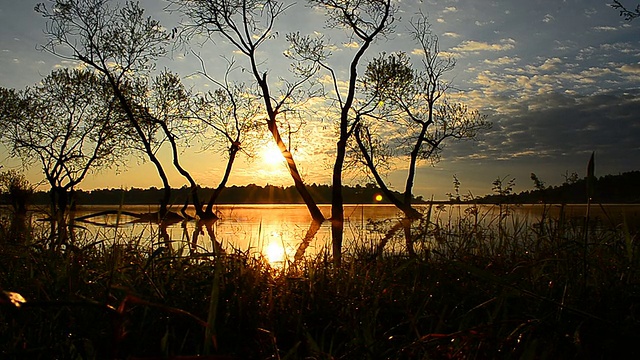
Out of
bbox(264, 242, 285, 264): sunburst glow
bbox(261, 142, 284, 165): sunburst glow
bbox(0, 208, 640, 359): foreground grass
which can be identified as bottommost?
bbox(264, 242, 285, 264): sunburst glow

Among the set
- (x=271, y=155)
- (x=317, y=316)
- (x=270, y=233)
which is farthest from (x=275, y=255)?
(x=271, y=155)

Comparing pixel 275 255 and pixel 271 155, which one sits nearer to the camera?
pixel 275 255

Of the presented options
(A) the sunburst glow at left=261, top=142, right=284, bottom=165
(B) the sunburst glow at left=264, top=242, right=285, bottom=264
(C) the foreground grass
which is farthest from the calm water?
(A) the sunburst glow at left=261, top=142, right=284, bottom=165

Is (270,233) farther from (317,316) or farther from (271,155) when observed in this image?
(271,155)

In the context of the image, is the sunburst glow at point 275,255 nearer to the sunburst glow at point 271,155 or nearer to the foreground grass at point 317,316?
the foreground grass at point 317,316

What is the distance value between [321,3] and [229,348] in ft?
85.7

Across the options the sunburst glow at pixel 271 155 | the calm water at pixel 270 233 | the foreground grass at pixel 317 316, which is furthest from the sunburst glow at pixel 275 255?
the sunburst glow at pixel 271 155

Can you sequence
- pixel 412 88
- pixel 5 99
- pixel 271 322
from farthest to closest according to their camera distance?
pixel 5 99 < pixel 412 88 < pixel 271 322

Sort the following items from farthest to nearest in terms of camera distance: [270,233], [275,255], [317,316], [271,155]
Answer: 1. [271,155]
2. [270,233]
3. [275,255]
4. [317,316]

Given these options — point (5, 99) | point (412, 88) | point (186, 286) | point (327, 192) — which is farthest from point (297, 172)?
point (327, 192)

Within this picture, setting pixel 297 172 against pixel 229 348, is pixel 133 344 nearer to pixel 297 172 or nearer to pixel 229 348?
pixel 229 348

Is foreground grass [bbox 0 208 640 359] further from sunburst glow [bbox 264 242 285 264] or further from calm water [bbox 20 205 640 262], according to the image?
sunburst glow [bbox 264 242 285 264]

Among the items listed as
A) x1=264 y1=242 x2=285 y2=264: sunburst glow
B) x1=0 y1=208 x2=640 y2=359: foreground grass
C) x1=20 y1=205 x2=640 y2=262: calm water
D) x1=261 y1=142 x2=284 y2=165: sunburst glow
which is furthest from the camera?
x1=261 y1=142 x2=284 y2=165: sunburst glow

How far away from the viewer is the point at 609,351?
2.43 meters
